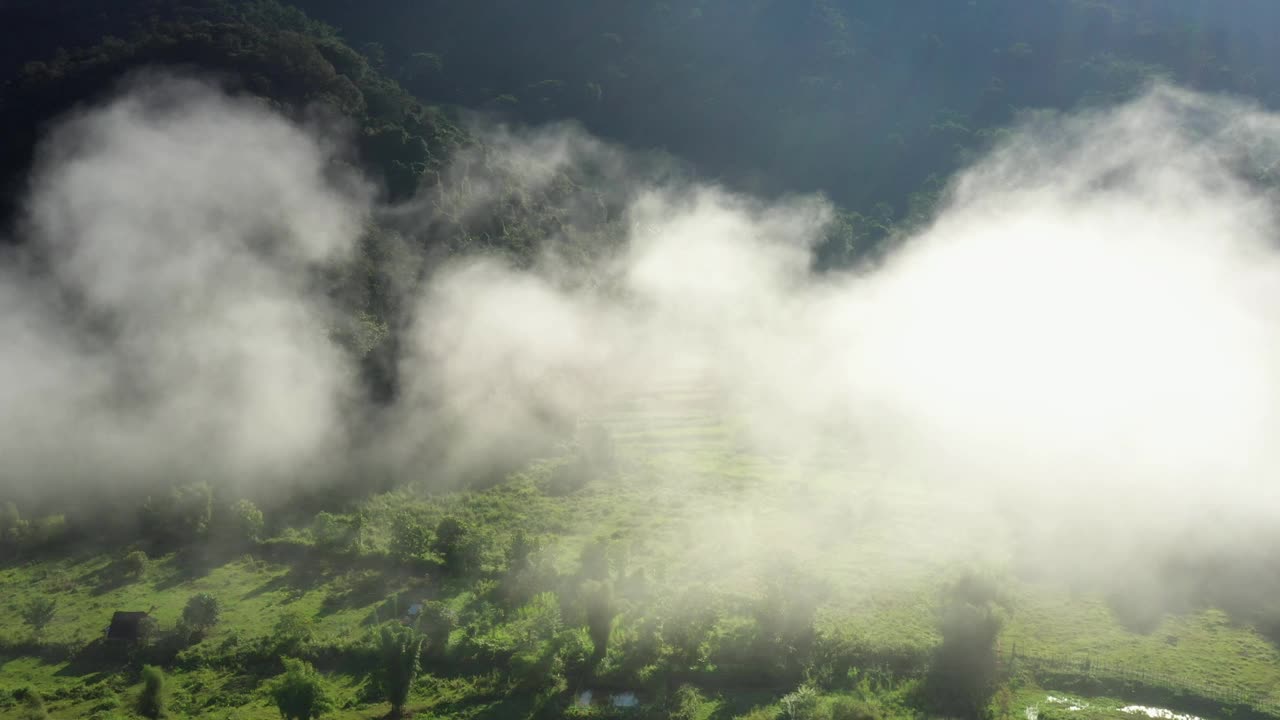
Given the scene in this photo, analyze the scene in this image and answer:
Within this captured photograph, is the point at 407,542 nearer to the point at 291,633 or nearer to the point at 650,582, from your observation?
the point at 291,633

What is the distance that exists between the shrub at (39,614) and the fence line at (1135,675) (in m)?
43.8

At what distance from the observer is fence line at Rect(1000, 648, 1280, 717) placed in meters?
32.6

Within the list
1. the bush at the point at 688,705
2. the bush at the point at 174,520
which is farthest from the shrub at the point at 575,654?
the bush at the point at 174,520

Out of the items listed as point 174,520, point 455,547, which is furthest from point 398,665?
point 174,520

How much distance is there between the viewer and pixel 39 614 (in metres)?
34.7

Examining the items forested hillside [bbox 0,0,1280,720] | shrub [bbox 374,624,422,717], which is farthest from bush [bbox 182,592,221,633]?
shrub [bbox 374,624,422,717]

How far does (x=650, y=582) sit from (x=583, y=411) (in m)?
28.0

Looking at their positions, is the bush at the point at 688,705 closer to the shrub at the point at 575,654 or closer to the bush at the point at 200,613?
the shrub at the point at 575,654

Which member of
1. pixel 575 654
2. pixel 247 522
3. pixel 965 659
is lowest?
pixel 965 659

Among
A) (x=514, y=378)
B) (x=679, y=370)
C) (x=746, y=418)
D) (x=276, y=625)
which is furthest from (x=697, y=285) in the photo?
(x=276, y=625)

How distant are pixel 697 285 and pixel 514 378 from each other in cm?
3200

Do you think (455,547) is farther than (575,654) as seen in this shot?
Yes

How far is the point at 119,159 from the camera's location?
5775 cm

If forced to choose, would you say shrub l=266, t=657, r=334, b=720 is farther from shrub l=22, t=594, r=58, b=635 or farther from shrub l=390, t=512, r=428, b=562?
shrub l=22, t=594, r=58, b=635
